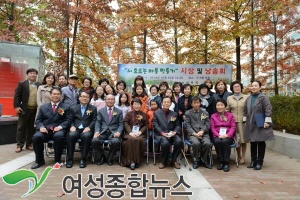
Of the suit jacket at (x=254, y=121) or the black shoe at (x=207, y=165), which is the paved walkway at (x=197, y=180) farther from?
the suit jacket at (x=254, y=121)

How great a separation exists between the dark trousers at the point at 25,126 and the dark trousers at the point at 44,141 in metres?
1.42

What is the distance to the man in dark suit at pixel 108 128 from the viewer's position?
5.27 meters

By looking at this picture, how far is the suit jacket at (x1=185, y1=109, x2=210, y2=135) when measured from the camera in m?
5.52

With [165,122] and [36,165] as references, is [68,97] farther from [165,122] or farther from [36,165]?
[165,122]

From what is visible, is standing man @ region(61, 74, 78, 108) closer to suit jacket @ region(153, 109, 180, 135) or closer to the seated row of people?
the seated row of people

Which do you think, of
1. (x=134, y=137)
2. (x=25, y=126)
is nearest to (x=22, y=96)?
(x=25, y=126)

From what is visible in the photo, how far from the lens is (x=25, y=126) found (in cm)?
641

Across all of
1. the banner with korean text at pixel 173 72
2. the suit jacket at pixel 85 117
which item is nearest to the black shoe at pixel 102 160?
the suit jacket at pixel 85 117

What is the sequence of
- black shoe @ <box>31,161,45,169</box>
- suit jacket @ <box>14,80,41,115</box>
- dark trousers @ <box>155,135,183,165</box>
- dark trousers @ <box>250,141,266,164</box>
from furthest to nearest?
suit jacket @ <box>14,80,41,115</box>, dark trousers @ <box>250,141,266,164</box>, dark trousers @ <box>155,135,183,165</box>, black shoe @ <box>31,161,45,169</box>

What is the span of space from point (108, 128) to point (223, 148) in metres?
2.27

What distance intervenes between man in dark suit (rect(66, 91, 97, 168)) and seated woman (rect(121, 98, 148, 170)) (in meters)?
0.68

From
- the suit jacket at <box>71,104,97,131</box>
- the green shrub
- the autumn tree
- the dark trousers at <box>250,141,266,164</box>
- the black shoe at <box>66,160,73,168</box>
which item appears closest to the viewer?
the black shoe at <box>66,160,73,168</box>

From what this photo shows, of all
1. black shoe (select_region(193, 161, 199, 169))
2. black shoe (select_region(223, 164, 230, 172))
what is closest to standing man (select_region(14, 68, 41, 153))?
black shoe (select_region(193, 161, 199, 169))

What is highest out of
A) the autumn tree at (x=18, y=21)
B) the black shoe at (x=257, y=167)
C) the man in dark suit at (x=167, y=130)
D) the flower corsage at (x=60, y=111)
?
the autumn tree at (x=18, y=21)
